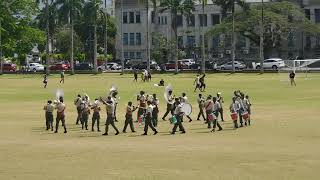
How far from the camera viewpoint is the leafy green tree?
93812 millimetres

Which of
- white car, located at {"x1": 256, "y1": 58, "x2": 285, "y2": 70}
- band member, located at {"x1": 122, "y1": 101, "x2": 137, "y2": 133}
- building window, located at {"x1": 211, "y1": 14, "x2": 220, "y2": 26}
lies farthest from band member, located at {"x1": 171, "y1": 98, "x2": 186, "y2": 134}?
building window, located at {"x1": 211, "y1": 14, "x2": 220, "y2": 26}

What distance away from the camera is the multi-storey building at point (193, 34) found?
108938 mm

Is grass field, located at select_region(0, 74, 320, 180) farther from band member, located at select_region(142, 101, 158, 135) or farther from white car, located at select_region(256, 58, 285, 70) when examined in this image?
white car, located at select_region(256, 58, 285, 70)

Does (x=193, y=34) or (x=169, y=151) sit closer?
(x=169, y=151)

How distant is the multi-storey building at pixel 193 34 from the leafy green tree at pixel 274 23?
9.50 m

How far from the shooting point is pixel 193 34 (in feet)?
392

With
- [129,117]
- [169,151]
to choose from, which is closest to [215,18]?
[129,117]

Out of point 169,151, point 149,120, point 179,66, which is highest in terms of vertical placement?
point 179,66

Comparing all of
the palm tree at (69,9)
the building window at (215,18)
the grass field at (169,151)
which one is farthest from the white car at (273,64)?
the grass field at (169,151)

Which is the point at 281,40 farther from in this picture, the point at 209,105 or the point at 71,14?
the point at 209,105

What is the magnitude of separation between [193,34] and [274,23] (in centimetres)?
2762

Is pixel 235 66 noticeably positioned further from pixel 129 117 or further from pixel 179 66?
pixel 129 117

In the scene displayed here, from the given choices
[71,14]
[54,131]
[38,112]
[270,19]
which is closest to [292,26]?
[270,19]

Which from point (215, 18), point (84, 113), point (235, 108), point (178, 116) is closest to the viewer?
point (178, 116)
